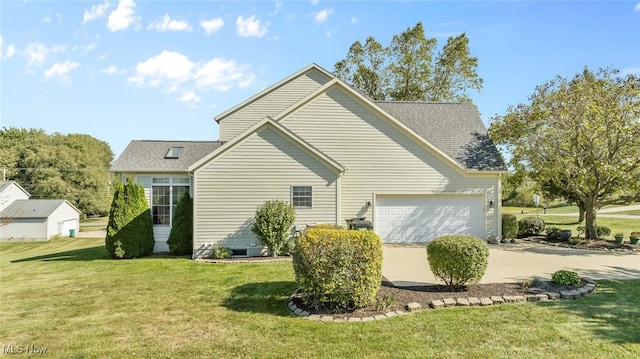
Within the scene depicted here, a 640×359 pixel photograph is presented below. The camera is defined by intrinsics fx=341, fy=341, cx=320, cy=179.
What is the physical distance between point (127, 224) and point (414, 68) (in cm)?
2494

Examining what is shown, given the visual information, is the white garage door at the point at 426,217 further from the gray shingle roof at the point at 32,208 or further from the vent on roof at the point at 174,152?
the gray shingle roof at the point at 32,208

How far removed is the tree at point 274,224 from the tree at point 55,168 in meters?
48.0

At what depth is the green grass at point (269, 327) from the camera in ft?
16.7

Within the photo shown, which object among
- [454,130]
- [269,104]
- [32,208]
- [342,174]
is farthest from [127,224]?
[32,208]

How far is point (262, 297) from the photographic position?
25.0ft

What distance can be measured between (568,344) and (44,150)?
60423mm

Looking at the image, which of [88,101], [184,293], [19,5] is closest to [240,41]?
[19,5]

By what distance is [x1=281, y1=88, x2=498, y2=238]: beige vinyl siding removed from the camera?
15320 millimetres

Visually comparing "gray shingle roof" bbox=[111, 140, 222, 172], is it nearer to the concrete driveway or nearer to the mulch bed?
the concrete driveway

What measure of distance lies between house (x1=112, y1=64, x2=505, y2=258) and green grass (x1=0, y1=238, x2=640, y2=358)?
14.5 ft

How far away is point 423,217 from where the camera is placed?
15797mm

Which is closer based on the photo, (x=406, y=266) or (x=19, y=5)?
(x=19, y=5)

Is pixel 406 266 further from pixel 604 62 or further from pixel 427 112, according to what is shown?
pixel 604 62

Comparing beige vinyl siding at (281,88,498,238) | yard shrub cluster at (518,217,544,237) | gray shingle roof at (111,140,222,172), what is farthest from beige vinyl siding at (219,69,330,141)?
yard shrub cluster at (518,217,544,237)
